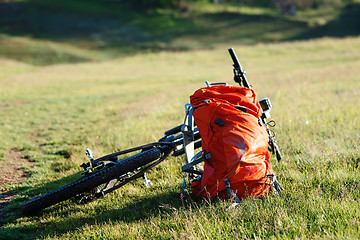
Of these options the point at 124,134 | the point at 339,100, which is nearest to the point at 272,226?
the point at 124,134

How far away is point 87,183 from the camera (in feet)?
13.5

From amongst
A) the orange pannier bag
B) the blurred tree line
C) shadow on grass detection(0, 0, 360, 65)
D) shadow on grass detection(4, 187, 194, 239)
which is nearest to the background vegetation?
shadow on grass detection(4, 187, 194, 239)

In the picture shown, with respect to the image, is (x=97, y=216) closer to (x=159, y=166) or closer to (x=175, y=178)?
(x=175, y=178)

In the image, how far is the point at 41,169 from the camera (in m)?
6.50

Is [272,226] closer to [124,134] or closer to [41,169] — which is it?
[41,169]

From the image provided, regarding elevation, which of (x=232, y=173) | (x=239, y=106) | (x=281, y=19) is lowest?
(x=232, y=173)

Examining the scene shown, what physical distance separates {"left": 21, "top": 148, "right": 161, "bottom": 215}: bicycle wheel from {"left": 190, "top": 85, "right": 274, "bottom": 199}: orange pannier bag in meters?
0.94

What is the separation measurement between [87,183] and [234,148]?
79.1 inches

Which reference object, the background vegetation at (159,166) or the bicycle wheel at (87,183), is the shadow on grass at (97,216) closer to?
the background vegetation at (159,166)

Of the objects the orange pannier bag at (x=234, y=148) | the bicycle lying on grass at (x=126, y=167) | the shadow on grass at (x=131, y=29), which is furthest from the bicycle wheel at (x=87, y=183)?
the shadow on grass at (x=131, y=29)

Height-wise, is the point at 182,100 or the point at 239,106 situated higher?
the point at 239,106

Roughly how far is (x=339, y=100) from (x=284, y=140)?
211 inches

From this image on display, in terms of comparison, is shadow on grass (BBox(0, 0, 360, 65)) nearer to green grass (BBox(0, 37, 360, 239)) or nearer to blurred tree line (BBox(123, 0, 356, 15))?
blurred tree line (BBox(123, 0, 356, 15))

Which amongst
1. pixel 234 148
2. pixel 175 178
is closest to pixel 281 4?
pixel 175 178
